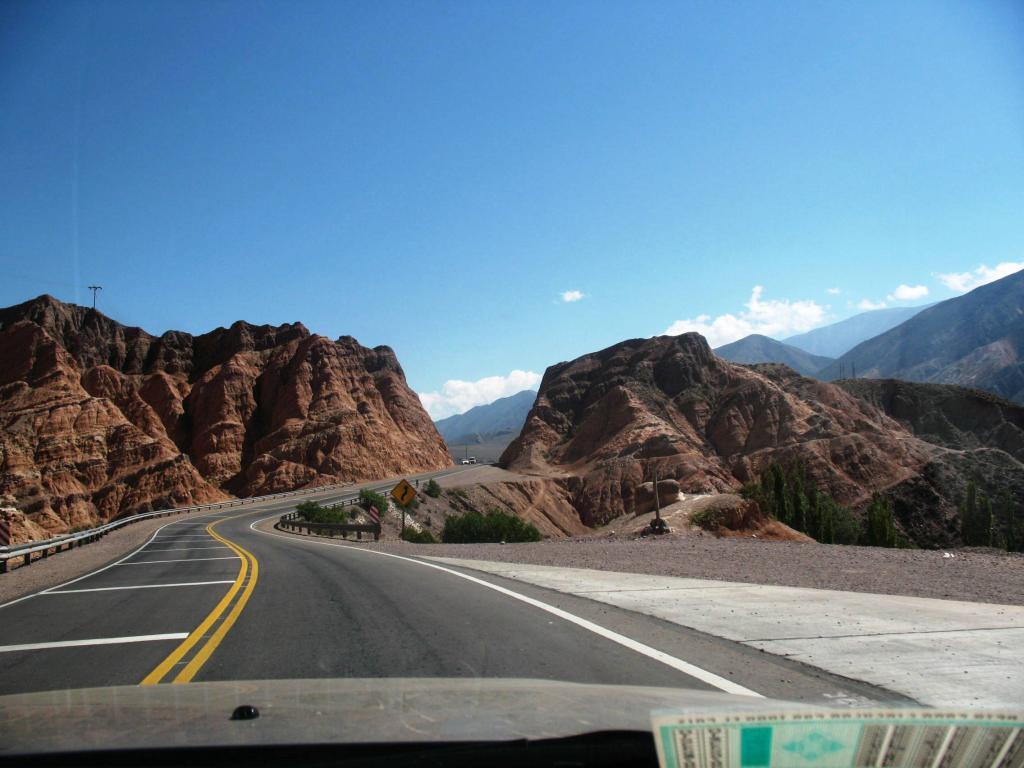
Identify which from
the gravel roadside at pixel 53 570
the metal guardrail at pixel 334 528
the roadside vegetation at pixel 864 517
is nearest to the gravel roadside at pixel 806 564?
the gravel roadside at pixel 53 570

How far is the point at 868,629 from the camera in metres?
7.67

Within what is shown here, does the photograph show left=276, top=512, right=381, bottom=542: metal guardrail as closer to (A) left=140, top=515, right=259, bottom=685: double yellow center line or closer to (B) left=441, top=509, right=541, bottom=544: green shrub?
(B) left=441, top=509, right=541, bottom=544: green shrub

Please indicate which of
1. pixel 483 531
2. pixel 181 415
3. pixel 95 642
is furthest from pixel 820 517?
pixel 181 415

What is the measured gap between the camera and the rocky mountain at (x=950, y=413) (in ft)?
310

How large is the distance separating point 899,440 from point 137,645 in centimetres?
8609

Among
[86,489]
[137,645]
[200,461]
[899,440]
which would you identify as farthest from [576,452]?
[137,645]

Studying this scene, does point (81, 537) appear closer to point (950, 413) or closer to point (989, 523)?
point (989, 523)

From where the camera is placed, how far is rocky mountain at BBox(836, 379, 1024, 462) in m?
94.5

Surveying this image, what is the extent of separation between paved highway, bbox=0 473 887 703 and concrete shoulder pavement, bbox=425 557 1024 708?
397 millimetres

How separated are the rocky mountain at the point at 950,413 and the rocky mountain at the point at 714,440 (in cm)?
608

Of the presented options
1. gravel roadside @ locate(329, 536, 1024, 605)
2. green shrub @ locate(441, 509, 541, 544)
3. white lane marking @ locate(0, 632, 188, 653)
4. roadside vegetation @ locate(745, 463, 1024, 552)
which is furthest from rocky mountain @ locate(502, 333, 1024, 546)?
white lane marking @ locate(0, 632, 188, 653)

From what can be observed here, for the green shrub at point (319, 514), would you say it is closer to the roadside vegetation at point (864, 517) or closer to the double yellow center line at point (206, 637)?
the roadside vegetation at point (864, 517)

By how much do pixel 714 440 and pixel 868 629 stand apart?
279 ft

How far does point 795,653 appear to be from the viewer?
6711mm
